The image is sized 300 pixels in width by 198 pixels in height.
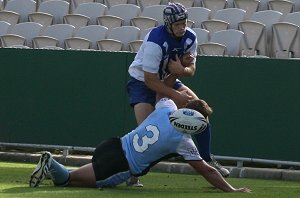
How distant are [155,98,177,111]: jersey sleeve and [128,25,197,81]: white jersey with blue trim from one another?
0.37 meters

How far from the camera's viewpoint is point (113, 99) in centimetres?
1596

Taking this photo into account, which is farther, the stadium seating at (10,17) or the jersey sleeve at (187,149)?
the stadium seating at (10,17)

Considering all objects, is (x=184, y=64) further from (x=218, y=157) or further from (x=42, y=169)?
(x=218, y=157)

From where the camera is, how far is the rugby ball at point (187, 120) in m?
9.84

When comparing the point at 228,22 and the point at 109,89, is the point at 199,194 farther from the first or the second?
the point at 228,22

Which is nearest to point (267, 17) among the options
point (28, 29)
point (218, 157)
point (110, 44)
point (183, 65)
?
point (110, 44)

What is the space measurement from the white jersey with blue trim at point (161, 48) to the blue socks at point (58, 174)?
1315 millimetres

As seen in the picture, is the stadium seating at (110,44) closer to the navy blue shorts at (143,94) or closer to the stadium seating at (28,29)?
the stadium seating at (28,29)

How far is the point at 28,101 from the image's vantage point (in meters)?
16.5

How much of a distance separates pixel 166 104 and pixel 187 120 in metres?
0.56

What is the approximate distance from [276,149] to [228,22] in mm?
4759

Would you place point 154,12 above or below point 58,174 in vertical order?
above

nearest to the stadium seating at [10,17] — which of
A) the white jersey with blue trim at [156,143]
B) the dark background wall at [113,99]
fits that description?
the dark background wall at [113,99]

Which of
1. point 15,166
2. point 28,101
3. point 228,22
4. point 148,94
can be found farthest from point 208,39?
point 148,94
